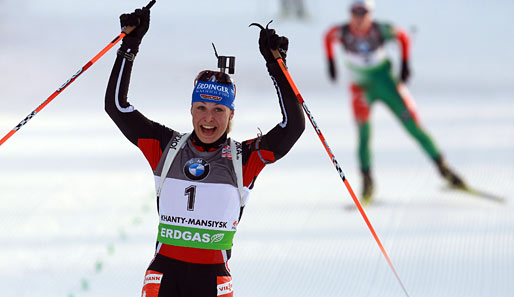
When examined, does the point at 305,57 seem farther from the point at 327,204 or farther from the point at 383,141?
the point at 327,204

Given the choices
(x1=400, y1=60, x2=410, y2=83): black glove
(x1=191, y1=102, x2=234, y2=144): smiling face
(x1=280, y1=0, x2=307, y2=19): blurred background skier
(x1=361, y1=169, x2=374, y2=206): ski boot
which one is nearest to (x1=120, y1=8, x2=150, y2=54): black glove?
(x1=191, y1=102, x2=234, y2=144): smiling face

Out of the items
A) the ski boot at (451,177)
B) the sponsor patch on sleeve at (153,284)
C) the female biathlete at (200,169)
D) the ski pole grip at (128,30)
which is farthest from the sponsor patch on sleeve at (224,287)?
the ski boot at (451,177)

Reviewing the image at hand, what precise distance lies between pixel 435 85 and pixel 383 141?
3394 millimetres

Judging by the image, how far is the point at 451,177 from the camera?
5766mm

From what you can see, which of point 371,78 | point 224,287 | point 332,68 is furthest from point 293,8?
point 224,287

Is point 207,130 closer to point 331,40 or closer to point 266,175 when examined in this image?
point 266,175

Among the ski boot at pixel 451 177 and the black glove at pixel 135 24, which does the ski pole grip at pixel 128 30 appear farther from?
the ski boot at pixel 451 177

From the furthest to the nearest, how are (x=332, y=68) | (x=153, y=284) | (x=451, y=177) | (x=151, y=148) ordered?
(x=332, y=68), (x=451, y=177), (x=151, y=148), (x=153, y=284)

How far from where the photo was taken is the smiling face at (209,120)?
2.22 metres

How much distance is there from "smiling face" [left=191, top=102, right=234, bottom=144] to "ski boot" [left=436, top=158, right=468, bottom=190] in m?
3.78

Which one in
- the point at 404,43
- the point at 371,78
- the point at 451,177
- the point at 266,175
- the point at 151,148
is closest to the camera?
the point at 151,148

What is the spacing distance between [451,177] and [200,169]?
387 centimetres

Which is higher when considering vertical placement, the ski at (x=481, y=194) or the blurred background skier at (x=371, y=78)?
the blurred background skier at (x=371, y=78)

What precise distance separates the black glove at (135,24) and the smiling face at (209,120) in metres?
0.24
